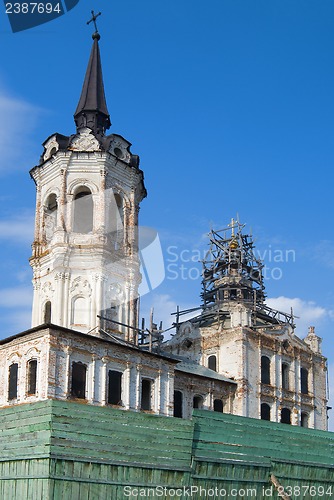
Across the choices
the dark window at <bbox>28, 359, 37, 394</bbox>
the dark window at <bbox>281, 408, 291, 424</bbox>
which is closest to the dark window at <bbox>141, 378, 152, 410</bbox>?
the dark window at <bbox>28, 359, 37, 394</bbox>

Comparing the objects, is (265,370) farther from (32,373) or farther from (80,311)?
(32,373)

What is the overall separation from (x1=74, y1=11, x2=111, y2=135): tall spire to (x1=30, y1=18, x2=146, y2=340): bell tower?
3.4 inches

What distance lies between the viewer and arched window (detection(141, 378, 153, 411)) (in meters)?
32.0

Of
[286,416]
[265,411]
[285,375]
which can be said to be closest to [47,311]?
[265,411]

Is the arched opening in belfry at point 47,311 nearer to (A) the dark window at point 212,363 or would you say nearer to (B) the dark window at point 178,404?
(B) the dark window at point 178,404

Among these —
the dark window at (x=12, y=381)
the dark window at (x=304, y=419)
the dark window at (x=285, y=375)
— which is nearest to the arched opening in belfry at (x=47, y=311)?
the dark window at (x=12, y=381)

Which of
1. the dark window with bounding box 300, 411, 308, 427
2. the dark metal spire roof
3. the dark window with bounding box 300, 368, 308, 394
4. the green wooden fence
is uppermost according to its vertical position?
the dark metal spire roof

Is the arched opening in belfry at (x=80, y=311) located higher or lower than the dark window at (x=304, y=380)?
higher

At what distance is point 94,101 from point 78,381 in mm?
16609

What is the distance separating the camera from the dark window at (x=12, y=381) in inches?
1181

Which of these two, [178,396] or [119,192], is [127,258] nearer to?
[119,192]

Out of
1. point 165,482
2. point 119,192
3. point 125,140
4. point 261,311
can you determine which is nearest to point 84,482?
point 165,482

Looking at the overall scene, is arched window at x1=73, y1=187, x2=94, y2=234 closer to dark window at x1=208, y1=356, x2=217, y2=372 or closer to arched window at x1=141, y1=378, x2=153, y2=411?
arched window at x1=141, y1=378, x2=153, y2=411

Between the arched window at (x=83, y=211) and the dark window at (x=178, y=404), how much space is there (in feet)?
30.0
